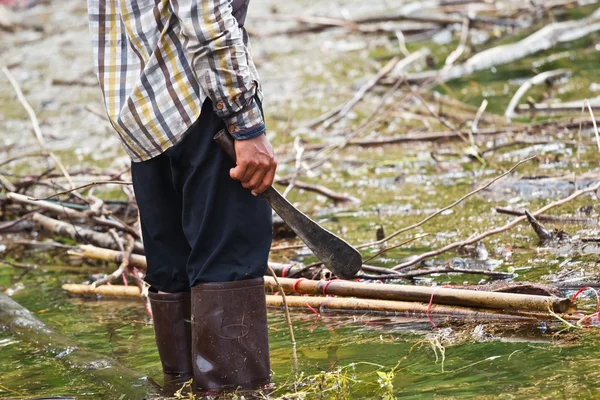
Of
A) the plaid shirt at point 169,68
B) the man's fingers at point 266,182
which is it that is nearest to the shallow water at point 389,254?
the man's fingers at point 266,182

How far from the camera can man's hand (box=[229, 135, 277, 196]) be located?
2.92 metres

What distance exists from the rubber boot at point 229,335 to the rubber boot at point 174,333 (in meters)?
0.25

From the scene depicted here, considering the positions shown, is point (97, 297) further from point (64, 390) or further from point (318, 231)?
point (318, 231)

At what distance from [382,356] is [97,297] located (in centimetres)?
222

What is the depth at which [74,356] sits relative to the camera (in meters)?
3.85

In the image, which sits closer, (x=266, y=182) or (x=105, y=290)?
(x=266, y=182)

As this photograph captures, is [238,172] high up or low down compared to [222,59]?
down

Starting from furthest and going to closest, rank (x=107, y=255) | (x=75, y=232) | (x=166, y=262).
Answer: (x=75, y=232)
(x=107, y=255)
(x=166, y=262)

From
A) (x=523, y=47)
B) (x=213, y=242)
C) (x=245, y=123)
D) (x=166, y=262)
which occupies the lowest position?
(x=523, y=47)

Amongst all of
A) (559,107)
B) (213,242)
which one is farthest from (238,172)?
(559,107)

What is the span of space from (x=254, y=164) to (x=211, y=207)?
20 cm

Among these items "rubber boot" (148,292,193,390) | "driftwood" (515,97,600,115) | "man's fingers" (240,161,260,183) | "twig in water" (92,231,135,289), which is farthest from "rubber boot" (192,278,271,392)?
"driftwood" (515,97,600,115)

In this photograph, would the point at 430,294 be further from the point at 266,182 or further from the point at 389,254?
the point at 389,254

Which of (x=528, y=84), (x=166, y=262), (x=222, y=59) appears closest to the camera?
(x=222, y=59)
